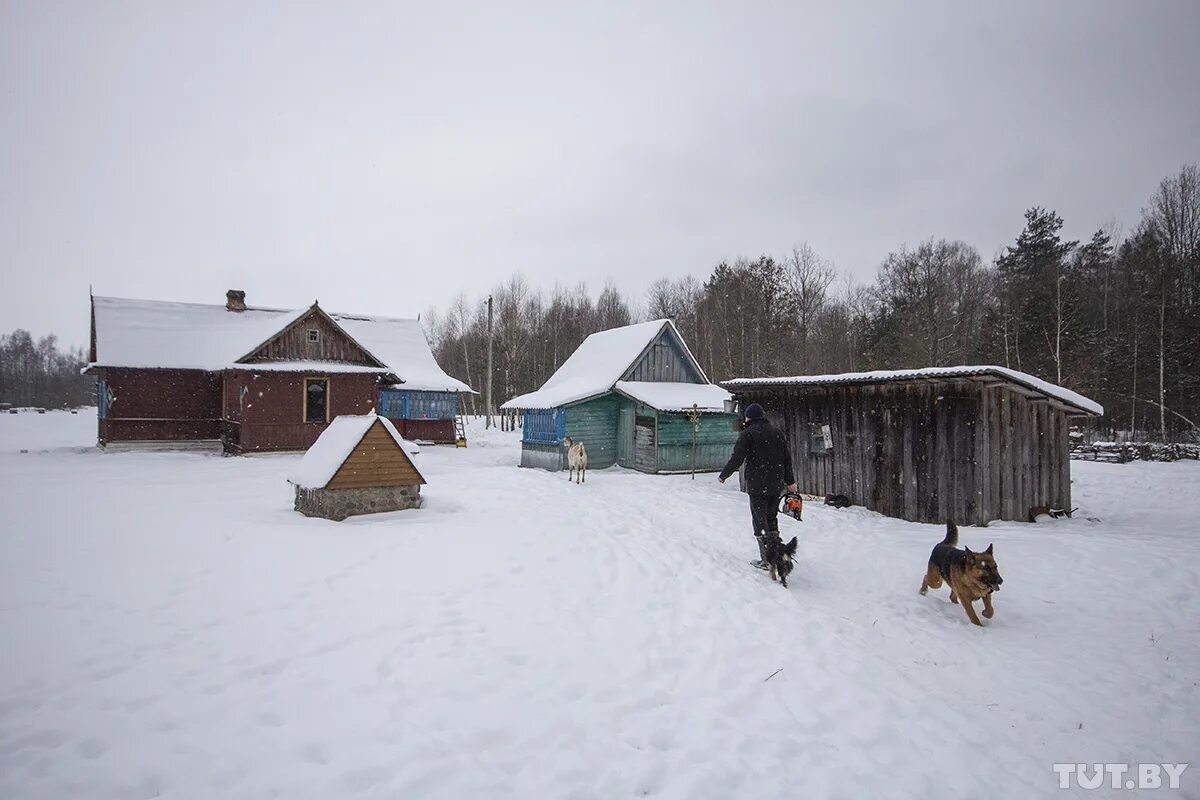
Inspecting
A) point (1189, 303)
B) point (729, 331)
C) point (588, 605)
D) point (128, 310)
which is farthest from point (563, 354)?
point (588, 605)

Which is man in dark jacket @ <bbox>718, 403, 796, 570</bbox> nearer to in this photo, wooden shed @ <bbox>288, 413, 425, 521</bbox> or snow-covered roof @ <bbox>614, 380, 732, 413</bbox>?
wooden shed @ <bbox>288, 413, 425, 521</bbox>

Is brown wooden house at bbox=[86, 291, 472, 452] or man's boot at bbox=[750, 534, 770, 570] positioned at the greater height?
brown wooden house at bbox=[86, 291, 472, 452]

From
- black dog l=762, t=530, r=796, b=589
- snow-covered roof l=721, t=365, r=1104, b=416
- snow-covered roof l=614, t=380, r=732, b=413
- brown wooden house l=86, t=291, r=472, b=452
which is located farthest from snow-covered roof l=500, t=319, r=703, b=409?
black dog l=762, t=530, r=796, b=589

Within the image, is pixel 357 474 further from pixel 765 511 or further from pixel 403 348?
pixel 403 348

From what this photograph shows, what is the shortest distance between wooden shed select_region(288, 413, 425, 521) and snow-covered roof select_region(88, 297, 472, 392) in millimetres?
14644

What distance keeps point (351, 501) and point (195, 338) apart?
70.8 ft

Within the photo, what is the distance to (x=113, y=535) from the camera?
7.06 m

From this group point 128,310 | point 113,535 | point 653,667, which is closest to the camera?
point 653,667

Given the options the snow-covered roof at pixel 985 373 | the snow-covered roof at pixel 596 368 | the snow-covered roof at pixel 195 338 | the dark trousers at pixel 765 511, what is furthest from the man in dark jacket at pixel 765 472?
the snow-covered roof at pixel 195 338

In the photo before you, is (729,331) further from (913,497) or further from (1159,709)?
(1159,709)

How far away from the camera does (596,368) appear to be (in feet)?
77.4

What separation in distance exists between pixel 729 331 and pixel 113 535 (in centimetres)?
3466

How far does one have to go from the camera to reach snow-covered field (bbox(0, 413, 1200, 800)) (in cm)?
331

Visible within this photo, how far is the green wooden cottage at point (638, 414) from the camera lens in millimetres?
20391
